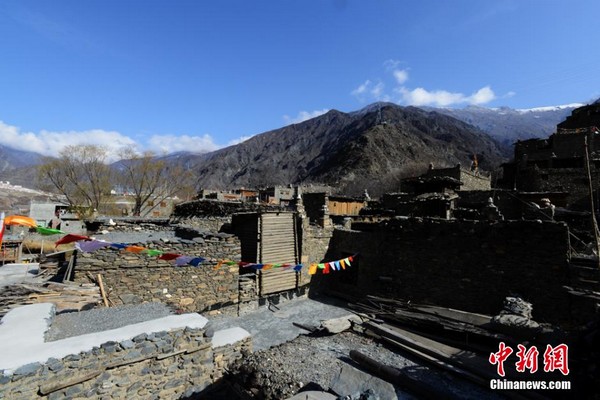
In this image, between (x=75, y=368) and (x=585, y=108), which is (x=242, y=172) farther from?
(x=75, y=368)

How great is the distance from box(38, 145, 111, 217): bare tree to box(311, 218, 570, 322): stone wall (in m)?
33.5

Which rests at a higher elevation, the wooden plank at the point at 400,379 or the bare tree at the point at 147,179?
the bare tree at the point at 147,179

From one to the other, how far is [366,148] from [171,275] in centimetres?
7605

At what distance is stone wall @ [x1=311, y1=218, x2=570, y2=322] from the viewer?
867cm

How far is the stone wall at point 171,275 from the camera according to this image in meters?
9.20

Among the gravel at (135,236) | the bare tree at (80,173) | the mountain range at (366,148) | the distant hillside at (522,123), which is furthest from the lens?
the distant hillside at (522,123)

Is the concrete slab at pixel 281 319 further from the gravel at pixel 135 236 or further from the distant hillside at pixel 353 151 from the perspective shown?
the distant hillside at pixel 353 151

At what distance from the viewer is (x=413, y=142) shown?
87.8 meters

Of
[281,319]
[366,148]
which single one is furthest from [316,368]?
[366,148]

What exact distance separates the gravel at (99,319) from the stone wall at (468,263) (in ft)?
27.1

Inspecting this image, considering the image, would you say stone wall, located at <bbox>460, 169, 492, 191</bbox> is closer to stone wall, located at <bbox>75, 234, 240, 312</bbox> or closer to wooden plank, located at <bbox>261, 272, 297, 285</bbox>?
wooden plank, located at <bbox>261, 272, 297, 285</bbox>

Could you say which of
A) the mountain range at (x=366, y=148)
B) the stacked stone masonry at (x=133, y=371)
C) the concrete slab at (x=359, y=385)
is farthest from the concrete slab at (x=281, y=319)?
the mountain range at (x=366, y=148)

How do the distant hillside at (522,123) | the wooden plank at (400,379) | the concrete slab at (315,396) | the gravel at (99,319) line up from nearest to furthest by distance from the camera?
1. the concrete slab at (315,396)
2. the wooden plank at (400,379)
3. the gravel at (99,319)
4. the distant hillside at (522,123)

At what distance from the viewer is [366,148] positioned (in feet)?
267
